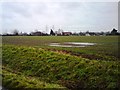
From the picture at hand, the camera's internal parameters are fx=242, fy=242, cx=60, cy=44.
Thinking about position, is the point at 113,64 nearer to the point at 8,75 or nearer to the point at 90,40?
the point at 90,40

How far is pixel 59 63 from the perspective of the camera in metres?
8.88

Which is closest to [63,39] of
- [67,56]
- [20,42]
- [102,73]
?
[67,56]

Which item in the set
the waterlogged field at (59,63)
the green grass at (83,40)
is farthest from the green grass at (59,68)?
the green grass at (83,40)

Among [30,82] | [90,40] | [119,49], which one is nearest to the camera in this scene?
[30,82]

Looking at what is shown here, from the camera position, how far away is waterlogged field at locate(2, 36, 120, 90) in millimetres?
7391

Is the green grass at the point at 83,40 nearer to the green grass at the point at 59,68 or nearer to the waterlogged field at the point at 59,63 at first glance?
the waterlogged field at the point at 59,63

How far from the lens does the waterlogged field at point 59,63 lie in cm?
739

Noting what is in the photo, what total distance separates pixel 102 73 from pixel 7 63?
168 inches

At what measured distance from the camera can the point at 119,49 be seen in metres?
8.45

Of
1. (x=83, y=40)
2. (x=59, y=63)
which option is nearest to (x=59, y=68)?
(x=59, y=63)

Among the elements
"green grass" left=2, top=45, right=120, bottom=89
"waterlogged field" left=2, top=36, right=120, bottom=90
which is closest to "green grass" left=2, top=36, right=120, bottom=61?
"waterlogged field" left=2, top=36, right=120, bottom=90

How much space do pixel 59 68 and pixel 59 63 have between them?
348mm

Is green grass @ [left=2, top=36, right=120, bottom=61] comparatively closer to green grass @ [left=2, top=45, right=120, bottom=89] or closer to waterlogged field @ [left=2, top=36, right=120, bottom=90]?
waterlogged field @ [left=2, top=36, right=120, bottom=90]

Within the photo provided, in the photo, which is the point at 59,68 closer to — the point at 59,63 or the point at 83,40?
the point at 59,63
